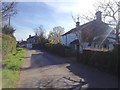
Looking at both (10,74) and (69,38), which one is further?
(69,38)

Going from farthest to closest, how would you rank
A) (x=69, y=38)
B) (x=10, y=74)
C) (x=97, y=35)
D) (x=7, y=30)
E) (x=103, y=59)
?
1. (x=69, y=38)
2. (x=7, y=30)
3. (x=97, y=35)
4. (x=103, y=59)
5. (x=10, y=74)

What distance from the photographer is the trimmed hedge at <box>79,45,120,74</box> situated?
18.7 meters

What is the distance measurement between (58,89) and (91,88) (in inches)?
60.2

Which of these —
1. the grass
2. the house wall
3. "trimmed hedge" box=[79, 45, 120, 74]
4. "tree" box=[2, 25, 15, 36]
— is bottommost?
the grass

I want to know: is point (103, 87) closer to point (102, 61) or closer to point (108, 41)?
point (102, 61)

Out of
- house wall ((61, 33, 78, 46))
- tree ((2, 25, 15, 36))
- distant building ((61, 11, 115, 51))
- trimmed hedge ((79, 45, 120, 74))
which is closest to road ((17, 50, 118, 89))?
trimmed hedge ((79, 45, 120, 74))

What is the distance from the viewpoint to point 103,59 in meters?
21.5

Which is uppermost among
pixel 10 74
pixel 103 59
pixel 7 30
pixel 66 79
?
pixel 7 30

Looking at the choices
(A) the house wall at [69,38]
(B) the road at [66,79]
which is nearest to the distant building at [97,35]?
(A) the house wall at [69,38]

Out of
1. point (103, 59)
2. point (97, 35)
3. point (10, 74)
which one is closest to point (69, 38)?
point (97, 35)

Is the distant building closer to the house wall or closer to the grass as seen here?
the house wall

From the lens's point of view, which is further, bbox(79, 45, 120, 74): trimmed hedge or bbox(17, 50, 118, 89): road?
bbox(79, 45, 120, 74): trimmed hedge

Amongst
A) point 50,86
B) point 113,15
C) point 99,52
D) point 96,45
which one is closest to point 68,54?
point 96,45

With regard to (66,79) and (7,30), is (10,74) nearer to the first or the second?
(66,79)
